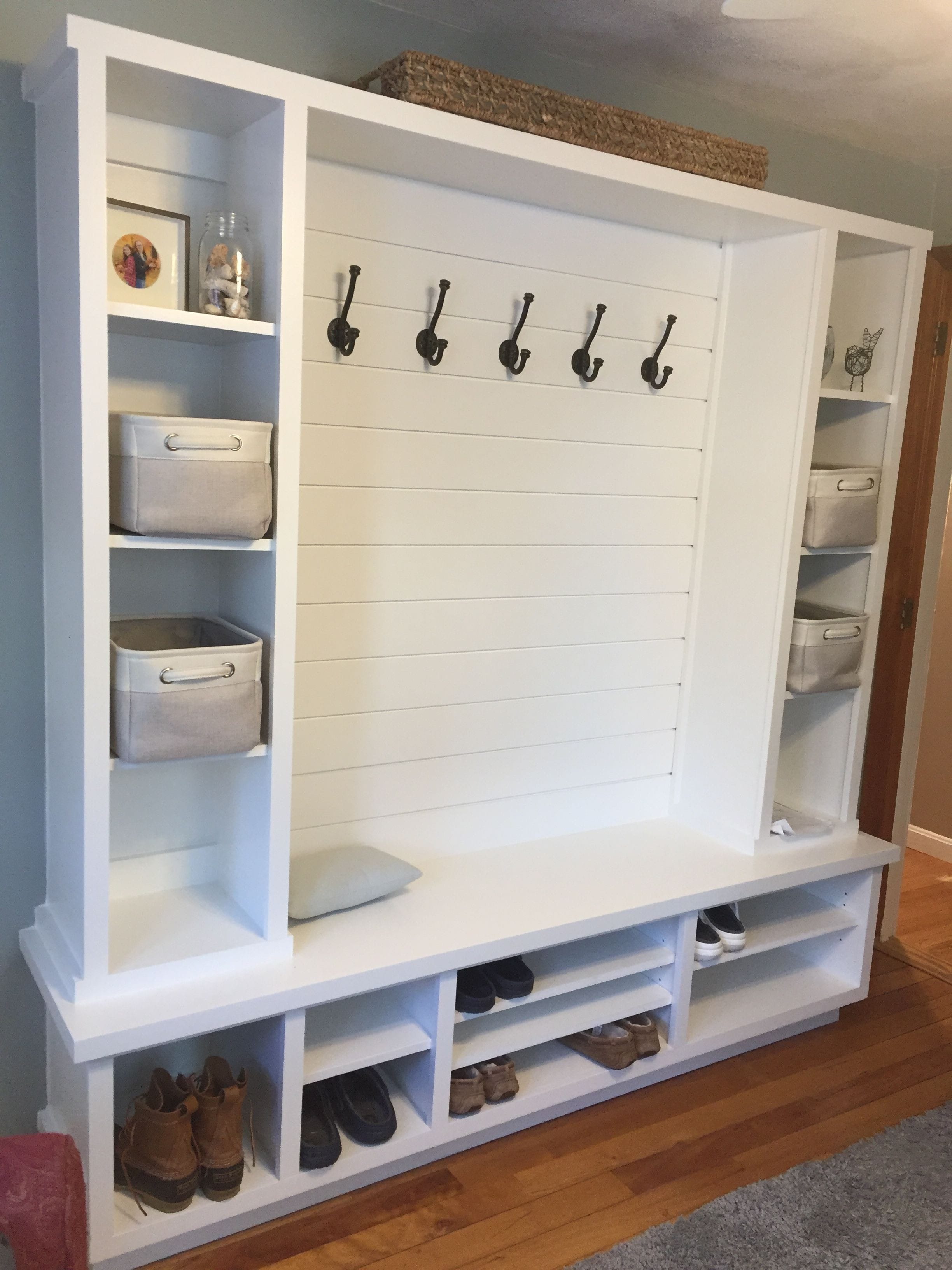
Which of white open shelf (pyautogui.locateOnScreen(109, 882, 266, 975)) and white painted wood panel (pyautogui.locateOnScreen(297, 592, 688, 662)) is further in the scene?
white painted wood panel (pyautogui.locateOnScreen(297, 592, 688, 662))

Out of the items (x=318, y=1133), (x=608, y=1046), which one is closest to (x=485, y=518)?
(x=608, y=1046)

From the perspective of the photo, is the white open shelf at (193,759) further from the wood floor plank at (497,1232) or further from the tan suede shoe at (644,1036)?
the tan suede shoe at (644,1036)

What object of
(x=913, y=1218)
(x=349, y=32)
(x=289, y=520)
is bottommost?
(x=913, y=1218)

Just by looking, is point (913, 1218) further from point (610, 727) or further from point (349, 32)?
point (349, 32)

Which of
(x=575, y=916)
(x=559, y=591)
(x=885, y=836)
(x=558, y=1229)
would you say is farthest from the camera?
(x=885, y=836)

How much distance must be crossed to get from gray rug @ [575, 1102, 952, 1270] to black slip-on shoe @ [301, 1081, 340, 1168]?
0.50 m

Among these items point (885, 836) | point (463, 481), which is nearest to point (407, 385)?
point (463, 481)

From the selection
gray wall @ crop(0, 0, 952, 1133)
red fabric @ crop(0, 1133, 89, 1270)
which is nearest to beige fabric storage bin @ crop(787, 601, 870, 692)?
gray wall @ crop(0, 0, 952, 1133)

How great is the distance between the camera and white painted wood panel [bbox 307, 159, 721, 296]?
2.08 metres

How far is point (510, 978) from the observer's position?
7.32ft

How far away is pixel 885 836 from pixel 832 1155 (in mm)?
1336

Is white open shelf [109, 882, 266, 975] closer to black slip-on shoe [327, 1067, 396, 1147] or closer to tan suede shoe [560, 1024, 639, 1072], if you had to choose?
black slip-on shoe [327, 1067, 396, 1147]

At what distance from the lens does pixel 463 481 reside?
234 cm

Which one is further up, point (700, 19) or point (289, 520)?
point (700, 19)
